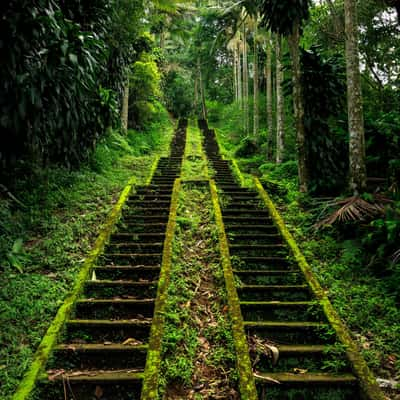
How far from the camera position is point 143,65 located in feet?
50.9

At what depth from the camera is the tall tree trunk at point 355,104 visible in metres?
6.12

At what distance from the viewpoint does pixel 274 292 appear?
4.82m

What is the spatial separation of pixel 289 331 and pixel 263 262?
1661 mm

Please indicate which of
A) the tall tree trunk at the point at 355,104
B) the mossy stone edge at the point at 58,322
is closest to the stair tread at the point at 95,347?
the mossy stone edge at the point at 58,322

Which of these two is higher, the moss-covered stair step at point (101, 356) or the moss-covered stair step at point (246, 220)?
the moss-covered stair step at point (246, 220)

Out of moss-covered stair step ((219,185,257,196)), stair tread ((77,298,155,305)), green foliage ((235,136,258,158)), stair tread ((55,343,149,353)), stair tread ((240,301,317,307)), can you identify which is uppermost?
green foliage ((235,136,258,158))

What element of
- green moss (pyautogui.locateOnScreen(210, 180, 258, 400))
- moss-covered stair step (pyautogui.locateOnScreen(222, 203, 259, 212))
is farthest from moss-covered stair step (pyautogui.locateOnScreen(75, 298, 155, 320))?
moss-covered stair step (pyautogui.locateOnScreen(222, 203, 259, 212))

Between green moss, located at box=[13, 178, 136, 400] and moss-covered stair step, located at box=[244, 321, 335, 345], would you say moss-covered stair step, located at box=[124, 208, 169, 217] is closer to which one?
green moss, located at box=[13, 178, 136, 400]

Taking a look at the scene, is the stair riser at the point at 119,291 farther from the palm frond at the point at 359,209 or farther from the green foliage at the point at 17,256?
the palm frond at the point at 359,209

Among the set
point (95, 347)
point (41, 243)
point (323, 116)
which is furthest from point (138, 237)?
point (323, 116)

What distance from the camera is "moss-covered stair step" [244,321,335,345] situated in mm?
3984

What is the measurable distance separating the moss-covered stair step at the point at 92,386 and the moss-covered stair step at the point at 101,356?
0.21 meters

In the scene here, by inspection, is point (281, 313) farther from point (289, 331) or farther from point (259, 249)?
point (259, 249)

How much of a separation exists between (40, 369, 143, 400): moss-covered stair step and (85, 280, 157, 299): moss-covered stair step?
1.41 metres
